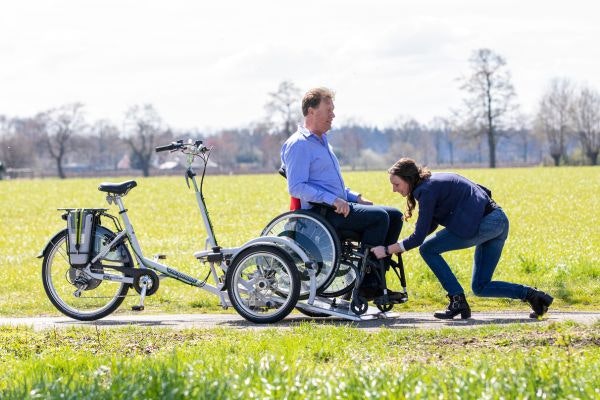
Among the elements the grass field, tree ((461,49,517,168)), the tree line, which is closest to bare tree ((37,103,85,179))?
the tree line

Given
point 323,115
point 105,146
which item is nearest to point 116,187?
point 323,115

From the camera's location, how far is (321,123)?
938 centimetres

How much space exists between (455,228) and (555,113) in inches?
4696

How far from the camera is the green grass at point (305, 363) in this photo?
527cm

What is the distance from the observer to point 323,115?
9.35 metres

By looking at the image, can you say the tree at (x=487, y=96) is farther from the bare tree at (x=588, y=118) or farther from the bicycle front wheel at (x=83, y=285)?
the bicycle front wheel at (x=83, y=285)

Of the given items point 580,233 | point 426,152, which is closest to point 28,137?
point 426,152

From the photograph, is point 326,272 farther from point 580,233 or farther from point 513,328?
point 580,233

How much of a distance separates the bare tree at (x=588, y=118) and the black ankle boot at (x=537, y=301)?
105846 millimetres

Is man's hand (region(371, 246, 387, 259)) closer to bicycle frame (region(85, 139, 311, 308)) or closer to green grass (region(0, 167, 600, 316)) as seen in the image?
bicycle frame (region(85, 139, 311, 308))

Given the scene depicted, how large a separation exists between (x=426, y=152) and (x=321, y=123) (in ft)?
530

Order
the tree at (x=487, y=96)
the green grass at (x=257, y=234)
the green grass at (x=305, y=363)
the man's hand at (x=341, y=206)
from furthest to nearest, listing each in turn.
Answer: the tree at (x=487, y=96) < the green grass at (x=257, y=234) < the man's hand at (x=341, y=206) < the green grass at (x=305, y=363)

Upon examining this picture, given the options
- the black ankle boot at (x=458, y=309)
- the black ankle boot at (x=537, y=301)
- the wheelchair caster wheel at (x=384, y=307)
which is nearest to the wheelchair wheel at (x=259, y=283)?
the wheelchair caster wheel at (x=384, y=307)

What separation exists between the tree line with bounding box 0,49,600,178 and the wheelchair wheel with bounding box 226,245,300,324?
228 feet
